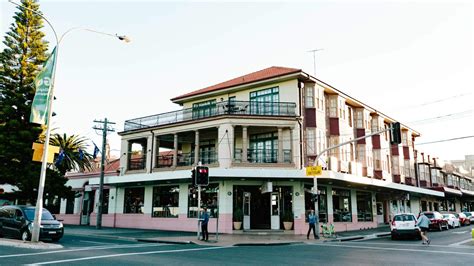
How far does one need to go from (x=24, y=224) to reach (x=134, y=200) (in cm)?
1385

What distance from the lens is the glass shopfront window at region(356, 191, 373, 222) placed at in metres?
32.9

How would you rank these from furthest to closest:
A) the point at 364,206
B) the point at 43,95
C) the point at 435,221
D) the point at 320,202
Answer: the point at 364,206 → the point at 435,221 → the point at 320,202 → the point at 43,95

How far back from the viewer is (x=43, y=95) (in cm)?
1722

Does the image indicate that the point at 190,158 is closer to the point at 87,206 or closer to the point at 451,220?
the point at 87,206

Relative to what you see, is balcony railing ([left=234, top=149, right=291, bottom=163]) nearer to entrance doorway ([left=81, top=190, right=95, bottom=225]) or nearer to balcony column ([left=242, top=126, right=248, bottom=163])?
balcony column ([left=242, top=126, right=248, bottom=163])

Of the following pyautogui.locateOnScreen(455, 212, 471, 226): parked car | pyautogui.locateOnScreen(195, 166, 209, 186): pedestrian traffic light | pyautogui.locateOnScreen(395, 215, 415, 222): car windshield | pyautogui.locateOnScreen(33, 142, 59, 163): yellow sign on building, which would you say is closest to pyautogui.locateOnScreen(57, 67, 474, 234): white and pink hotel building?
pyautogui.locateOnScreen(195, 166, 209, 186): pedestrian traffic light

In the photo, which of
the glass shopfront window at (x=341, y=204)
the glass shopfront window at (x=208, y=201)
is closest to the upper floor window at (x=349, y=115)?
the glass shopfront window at (x=341, y=204)

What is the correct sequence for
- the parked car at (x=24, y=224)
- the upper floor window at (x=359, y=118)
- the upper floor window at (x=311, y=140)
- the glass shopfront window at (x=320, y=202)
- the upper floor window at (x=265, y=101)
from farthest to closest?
the upper floor window at (x=359, y=118), the upper floor window at (x=265, y=101), the upper floor window at (x=311, y=140), the glass shopfront window at (x=320, y=202), the parked car at (x=24, y=224)

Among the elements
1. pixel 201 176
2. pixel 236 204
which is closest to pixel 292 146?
pixel 236 204

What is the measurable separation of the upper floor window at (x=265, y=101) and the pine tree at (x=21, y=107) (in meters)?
16.5

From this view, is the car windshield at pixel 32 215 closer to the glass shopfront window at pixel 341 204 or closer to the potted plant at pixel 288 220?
the potted plant at pixel 288 220

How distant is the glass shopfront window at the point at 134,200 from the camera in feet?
A: 103

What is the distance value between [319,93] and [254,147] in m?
6.62

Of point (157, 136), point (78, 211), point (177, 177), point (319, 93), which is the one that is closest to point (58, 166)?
point (78, 211)
